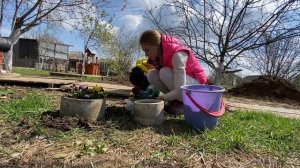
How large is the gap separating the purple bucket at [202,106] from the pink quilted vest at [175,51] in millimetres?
423

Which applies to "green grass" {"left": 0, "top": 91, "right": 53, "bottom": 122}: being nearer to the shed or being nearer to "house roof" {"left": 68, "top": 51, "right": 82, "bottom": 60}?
the shed

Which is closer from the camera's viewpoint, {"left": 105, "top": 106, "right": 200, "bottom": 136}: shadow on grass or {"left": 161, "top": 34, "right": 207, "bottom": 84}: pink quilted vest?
{"left": 105, "top": 106, "right": 200, "bottom": 136}: shadow on grass

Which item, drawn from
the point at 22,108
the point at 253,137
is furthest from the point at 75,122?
the point at 253,137

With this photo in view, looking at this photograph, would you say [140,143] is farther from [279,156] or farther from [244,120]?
[244,120]

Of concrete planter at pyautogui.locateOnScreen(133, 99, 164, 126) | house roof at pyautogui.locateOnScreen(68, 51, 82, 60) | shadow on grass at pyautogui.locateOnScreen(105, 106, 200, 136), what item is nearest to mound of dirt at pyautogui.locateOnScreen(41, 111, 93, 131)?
shadow on grass at pyautogui.locateOnScreen(105, 106, 200, 136)

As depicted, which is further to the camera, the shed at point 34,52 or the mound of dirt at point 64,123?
the shed at point 34,52

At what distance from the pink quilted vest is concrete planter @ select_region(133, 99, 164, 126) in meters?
0.53

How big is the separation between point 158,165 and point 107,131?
2.27ft

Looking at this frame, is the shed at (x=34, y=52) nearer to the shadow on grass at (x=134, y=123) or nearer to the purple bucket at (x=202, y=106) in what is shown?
the shadow on grass at (x=134, y=123)

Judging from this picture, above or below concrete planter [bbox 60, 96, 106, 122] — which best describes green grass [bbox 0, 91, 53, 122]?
below

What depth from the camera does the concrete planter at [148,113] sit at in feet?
10.6

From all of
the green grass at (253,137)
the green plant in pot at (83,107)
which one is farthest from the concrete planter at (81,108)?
the green grass at (253,137)

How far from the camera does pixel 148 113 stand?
3.25 meters

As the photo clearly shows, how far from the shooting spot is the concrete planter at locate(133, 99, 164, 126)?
3.25m
